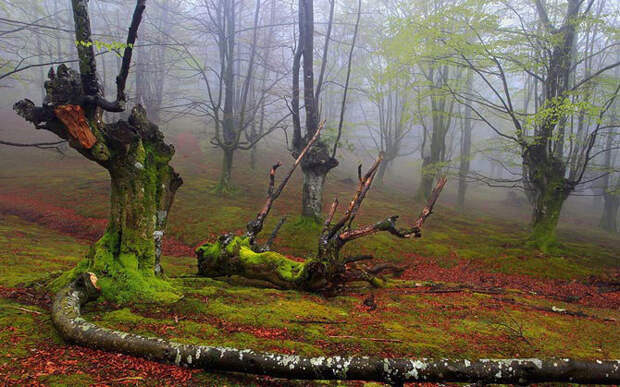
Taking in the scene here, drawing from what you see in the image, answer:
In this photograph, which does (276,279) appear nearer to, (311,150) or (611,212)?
(311,150)

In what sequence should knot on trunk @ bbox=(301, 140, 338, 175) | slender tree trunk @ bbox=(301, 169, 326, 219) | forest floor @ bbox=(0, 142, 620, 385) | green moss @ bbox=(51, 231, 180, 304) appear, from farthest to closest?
slender tree trunk @ bbox=(301, 169, 326, 219) < knot on trunk @ bbox=(301, 140, 338, 175) < green moss @ bbox=(51, 231, 180, 304) < forest floor @ bbox=(0, 142, 620, 385)

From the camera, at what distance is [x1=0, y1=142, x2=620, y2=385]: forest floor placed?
292cm

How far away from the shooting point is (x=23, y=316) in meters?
3.47

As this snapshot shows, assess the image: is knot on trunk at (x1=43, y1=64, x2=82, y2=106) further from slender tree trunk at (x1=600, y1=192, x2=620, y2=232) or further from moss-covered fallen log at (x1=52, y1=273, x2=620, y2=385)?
slender tree trunk at (x1=600, y1=192, x2=620, y2=232)

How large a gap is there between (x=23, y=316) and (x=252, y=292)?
296cm

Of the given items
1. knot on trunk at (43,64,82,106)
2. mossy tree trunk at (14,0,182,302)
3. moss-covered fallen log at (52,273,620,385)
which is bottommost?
moss-covered fallen log at (52,273,620,385)

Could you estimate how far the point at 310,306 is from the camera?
5.09 meters

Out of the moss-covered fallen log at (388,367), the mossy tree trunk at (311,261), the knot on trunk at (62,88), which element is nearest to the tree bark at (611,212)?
the mossy tree trunk at (311,261)

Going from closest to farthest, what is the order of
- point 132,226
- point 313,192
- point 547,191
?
point 132,226 < point 547,191 < point 313,192

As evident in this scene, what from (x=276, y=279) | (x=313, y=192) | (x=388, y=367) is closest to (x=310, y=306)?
(x=276, y=279)

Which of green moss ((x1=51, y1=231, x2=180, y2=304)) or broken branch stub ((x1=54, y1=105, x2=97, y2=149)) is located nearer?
broken branch stub ((x1=54, y1=105, x2=97, y2=149))

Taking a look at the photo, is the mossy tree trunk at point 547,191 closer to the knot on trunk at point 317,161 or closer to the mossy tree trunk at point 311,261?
the knot on trunk at point 317,161

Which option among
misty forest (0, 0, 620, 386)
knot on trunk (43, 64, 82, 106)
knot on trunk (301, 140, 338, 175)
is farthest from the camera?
knot on trunk (301, 140, 338, 175)

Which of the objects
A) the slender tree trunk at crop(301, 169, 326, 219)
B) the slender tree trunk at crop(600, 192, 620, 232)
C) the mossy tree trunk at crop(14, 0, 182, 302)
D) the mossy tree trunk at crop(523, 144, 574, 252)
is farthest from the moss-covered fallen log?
the slender tree trunk at crop(600, 192, 620, 232)
